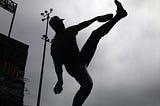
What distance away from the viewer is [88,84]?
14.3 ft

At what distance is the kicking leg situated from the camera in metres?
4.72

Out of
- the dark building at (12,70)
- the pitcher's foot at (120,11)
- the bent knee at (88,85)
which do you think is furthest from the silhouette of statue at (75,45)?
the dark building at (12,70)

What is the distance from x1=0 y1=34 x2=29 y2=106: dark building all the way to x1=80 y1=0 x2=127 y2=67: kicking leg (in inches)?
991

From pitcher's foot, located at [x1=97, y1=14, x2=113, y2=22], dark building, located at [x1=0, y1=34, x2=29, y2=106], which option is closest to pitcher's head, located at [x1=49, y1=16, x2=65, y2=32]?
pitcher's foot, located at [x1=97, y1=14, x2=113, y2=22]

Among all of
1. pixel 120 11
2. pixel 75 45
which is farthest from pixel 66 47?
pixel 120 11

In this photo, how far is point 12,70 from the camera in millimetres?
30844

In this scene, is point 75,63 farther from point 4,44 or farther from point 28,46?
point 28,46

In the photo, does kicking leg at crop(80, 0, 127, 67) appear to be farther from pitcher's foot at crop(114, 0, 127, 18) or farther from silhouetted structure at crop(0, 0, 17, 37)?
silhouetted structure at crop(0, 0, 17, 37)

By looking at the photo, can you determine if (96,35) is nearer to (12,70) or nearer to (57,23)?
(57,23)

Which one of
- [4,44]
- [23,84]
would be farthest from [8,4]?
[23,84]

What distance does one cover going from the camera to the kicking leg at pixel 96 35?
4719 mm

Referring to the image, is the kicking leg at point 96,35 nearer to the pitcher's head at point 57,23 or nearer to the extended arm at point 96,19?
the extended arm at point 96,19

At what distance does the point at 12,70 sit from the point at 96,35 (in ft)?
89.6

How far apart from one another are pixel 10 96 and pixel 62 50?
2613 cm
